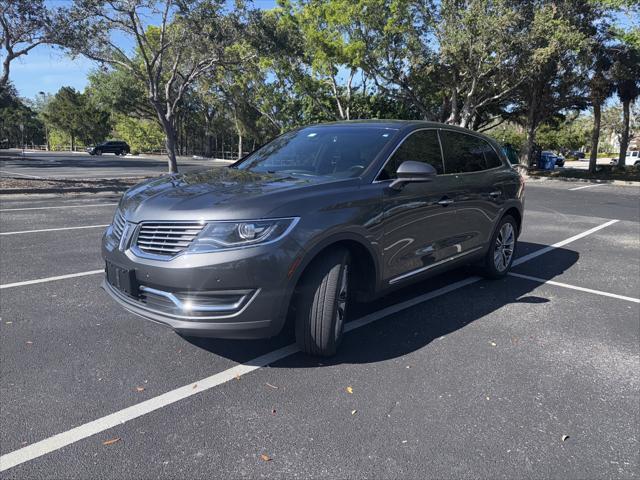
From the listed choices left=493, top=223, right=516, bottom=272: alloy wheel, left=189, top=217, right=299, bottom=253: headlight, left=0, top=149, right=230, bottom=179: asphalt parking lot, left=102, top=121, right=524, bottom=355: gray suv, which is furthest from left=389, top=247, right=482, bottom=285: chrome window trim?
left=0, top=149, right=230, bottom=179: asphalt parking lot

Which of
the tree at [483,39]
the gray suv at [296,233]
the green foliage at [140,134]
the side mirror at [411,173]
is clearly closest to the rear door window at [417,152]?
the gray suv at [296,233]

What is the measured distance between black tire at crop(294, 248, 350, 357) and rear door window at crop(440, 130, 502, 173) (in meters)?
1.87

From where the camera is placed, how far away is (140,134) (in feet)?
197

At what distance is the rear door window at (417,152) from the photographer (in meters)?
3.91

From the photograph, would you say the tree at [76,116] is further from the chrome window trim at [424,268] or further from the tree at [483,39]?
the chrome window trim at [424,268]

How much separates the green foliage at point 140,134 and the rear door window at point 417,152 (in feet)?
196

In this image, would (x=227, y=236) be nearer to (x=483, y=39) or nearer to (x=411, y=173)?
(x=411, y=173)

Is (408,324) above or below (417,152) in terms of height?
below

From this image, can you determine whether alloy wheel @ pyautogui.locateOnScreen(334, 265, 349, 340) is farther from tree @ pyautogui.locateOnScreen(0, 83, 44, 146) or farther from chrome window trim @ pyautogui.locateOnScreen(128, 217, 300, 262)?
tree @ pyautogui.locateOnScreen(0, 83, 44, 146)

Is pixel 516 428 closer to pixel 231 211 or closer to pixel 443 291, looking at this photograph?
pixel 231 211

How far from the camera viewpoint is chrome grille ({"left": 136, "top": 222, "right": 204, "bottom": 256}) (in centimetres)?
295

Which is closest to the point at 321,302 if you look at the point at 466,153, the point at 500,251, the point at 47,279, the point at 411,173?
the point at 411,173

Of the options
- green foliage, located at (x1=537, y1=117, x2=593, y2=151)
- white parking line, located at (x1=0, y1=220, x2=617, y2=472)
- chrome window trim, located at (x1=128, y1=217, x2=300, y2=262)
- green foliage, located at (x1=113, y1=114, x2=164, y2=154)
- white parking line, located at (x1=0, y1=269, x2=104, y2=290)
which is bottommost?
white parking line, located at (x1=0, y1=220, x2=617, y2=472)

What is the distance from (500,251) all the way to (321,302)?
10.8 ft
